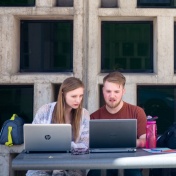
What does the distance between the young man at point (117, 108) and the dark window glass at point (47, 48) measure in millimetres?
1089

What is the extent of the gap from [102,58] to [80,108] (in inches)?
48.9

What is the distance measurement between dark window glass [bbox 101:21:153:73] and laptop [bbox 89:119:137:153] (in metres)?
1.66

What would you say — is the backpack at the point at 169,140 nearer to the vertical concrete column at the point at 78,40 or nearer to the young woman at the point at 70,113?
the young woman at the point at 70,113

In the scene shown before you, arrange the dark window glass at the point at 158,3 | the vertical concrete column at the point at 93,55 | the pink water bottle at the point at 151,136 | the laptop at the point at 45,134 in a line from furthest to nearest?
the dark window glass at the point at 158,3
the vertical concrete column at the point at 93,55
the pink water bottle at the point at 151,136
the laptop at the point at 45,134

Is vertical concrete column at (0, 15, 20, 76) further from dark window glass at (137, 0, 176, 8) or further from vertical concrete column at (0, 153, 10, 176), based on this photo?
dark window glass at (137, 0, 176, 8)

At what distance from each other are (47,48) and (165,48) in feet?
4.06

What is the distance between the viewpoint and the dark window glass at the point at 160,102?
5.38 meters

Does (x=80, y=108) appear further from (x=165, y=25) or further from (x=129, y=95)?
(x=165, y=25)

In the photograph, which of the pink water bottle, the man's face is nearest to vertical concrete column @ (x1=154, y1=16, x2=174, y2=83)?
the man's face

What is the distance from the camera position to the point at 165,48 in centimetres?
521

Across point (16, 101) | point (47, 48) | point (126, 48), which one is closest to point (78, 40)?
point (47, 48)

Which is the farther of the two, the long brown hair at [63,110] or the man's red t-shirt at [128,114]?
the man's red t-shirt at [128,114]

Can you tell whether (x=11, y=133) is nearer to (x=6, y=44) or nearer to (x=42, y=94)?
(x=42, y=94)

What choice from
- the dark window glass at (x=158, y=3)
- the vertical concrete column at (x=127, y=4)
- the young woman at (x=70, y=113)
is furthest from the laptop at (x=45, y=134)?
the dark window glass at (x=158, y=3)
